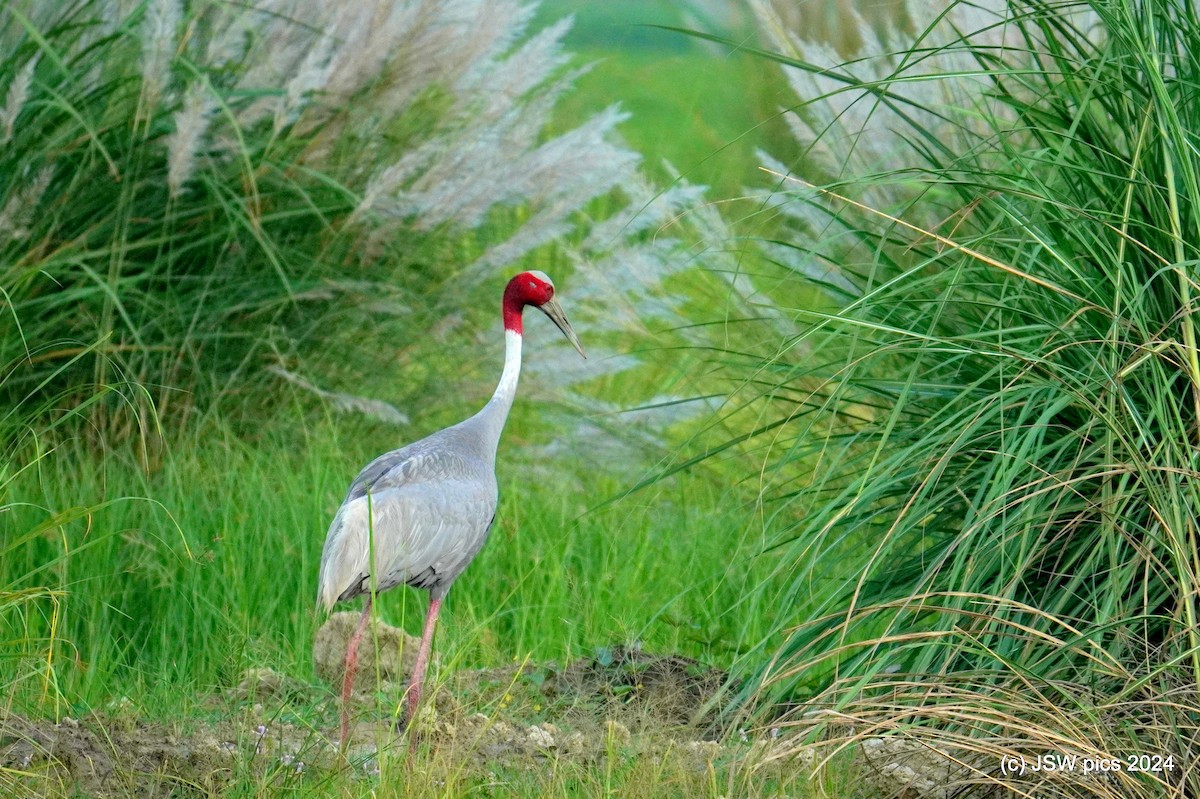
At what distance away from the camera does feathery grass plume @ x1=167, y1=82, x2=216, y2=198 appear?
14.3 feet

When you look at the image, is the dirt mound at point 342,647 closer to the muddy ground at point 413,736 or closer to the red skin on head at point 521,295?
the muddy ground at point 413,736

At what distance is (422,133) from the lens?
5559 mm

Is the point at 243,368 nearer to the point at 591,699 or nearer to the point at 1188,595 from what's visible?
the point at 591,699

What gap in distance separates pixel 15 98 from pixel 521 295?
4.99 feet

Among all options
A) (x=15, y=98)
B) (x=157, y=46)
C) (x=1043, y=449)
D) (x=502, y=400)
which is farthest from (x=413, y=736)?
(x=157, y=46)

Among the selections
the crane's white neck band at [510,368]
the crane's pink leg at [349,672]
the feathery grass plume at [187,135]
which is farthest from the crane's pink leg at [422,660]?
the feathery grass plume at [187,135]

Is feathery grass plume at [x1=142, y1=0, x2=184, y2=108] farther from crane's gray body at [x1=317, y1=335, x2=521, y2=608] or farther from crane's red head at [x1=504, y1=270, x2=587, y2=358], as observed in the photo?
crane's gray body at [x1=317, y1=335, x2=521, y2=608]

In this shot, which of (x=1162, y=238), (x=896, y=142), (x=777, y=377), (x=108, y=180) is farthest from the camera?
(x=108, y=180)

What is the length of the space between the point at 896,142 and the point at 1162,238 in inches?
58.3

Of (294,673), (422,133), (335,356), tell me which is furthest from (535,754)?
(422,133)

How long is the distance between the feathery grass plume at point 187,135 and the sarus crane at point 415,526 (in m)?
1.21

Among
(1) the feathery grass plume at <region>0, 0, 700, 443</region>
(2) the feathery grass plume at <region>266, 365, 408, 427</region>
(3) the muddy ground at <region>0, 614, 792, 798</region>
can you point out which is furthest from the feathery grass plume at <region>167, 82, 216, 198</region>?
(3) the muddy ground at <region>0, 614, 792, 798</region>

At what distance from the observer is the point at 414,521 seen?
140 inches

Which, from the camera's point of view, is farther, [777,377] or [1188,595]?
[777,377]
